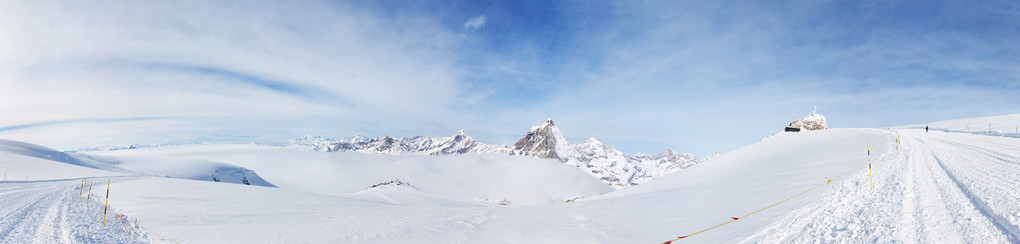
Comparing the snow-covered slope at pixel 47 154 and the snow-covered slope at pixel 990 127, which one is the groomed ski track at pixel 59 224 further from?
the snow-covered slope at pixel 47 154

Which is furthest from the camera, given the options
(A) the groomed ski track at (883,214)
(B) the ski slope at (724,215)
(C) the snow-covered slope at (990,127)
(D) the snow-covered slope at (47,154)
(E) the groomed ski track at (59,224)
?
(D) the snow-covered slope at (47,154)

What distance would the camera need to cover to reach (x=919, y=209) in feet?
29.0

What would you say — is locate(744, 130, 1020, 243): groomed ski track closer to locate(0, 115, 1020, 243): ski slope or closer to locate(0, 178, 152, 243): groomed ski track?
locate(0, 115, 1020, 243): ski slope

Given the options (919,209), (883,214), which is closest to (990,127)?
(919,209)

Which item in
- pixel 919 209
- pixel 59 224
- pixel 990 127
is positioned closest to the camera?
pixel 919 209

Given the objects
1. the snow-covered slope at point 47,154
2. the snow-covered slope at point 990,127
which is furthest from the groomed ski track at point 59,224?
the snow-covered slope at point 47,154

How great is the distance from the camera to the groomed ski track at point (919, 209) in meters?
7.23

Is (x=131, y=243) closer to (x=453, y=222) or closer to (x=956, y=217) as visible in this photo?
(x=453, y=222)

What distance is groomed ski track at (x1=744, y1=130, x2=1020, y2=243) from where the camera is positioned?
723 cm

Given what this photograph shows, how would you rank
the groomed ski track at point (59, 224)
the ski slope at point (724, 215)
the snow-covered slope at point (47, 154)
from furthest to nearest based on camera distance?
the snow-covered slope at point (47, 154), the groomed ski track at point (59, 224), the ski slope at point (724, 215)

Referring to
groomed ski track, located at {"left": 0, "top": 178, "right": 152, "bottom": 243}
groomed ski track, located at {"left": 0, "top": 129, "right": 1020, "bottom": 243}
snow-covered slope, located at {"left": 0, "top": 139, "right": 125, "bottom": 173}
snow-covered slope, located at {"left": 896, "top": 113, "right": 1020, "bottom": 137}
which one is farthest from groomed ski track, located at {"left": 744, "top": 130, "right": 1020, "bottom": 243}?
snow-covered slope, located at {"left": 0, "top": 139, "right": 125, "bottom": 173}

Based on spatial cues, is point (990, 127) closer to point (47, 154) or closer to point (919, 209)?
point (919, 209)

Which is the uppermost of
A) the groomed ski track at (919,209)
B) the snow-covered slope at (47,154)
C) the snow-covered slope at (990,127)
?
the snow-covered slope at (990,127)

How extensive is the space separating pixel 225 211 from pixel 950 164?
3844 centimetres
